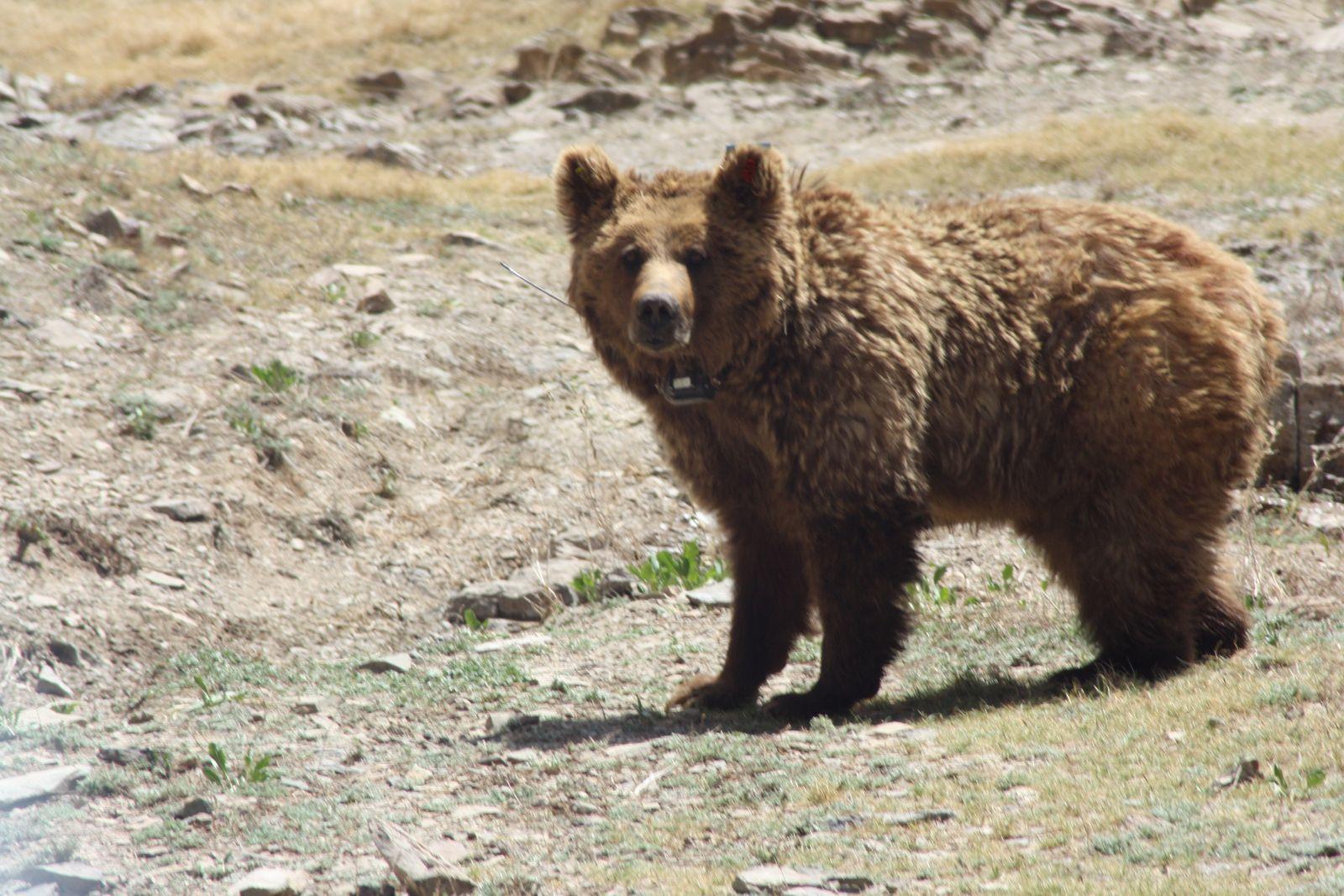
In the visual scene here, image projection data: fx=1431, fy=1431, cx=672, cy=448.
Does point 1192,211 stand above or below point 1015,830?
below

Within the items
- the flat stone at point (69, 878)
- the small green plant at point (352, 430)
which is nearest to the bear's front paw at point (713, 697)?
the flat stone at point (69, 878)

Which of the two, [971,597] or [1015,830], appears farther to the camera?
[971,597]

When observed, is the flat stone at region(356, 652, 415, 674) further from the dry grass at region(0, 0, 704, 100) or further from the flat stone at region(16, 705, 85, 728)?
the dry grass at region(0, 0, 704, 100)

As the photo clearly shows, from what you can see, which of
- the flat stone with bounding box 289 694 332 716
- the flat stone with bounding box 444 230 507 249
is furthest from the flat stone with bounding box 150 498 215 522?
the flat stone with bounding box 444 230 507 249

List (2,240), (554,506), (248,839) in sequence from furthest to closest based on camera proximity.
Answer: (2,240)
(554,506)
(248,839)

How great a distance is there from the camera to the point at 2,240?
35.2 feet

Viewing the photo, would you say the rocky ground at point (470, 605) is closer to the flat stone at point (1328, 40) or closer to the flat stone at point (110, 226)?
the flat stone at point (110, 226)

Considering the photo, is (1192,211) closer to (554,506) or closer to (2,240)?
(554,506)

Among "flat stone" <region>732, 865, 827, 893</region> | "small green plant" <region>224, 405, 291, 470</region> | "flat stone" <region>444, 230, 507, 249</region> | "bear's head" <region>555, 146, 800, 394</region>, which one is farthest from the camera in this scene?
"flat stone" <region>444, 230, 507, 249</region>

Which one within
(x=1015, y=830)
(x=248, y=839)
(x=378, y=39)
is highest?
(x=1015, y=830)

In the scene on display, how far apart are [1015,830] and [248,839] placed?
232 cm

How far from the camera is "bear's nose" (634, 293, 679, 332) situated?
208 inches

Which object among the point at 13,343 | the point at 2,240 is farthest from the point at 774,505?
the point at 2,240

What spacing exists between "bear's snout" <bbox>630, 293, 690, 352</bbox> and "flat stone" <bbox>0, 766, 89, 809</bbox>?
2.51m
